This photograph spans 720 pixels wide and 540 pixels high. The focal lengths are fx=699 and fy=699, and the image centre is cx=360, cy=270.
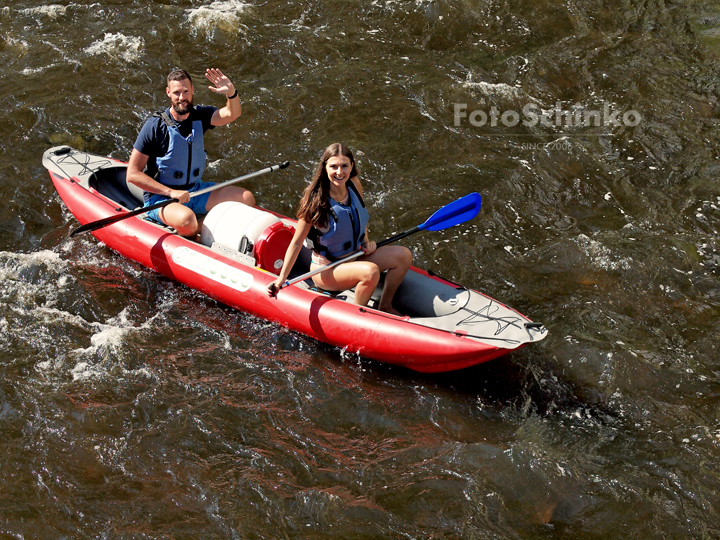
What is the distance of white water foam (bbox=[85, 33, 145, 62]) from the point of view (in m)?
7.58

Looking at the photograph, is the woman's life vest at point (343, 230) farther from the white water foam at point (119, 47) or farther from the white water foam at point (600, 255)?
the white water foam at point (119, 47)

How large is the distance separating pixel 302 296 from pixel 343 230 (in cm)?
58

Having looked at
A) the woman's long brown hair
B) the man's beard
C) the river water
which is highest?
the man's beard

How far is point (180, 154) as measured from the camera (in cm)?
488

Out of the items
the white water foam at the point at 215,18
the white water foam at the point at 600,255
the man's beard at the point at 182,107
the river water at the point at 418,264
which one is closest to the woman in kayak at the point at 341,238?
the river water at the point at 418,264

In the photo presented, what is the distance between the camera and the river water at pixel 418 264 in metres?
3.63

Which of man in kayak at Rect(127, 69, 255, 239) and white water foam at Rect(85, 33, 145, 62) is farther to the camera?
white water foam at Rect(85, 33, 145, 62)

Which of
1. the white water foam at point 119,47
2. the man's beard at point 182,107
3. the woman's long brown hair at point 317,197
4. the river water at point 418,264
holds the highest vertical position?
the man's beard at point 182,107

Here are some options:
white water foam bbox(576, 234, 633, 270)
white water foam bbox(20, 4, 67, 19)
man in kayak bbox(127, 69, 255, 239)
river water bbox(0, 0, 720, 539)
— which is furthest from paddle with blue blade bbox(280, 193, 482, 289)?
white water foam bbox(20, 4, 67, 19)

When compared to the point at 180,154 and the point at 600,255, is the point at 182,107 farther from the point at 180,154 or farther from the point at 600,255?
the point at 600,255

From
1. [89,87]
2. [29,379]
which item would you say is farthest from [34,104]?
[29,379]

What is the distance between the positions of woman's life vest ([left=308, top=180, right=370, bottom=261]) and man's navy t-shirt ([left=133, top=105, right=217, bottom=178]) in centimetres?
130

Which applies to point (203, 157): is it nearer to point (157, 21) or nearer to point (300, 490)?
point (300, 490)

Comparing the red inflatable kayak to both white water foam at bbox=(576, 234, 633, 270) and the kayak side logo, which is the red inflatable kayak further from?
white water foam at bbox=(576, 234, 633, 270)
